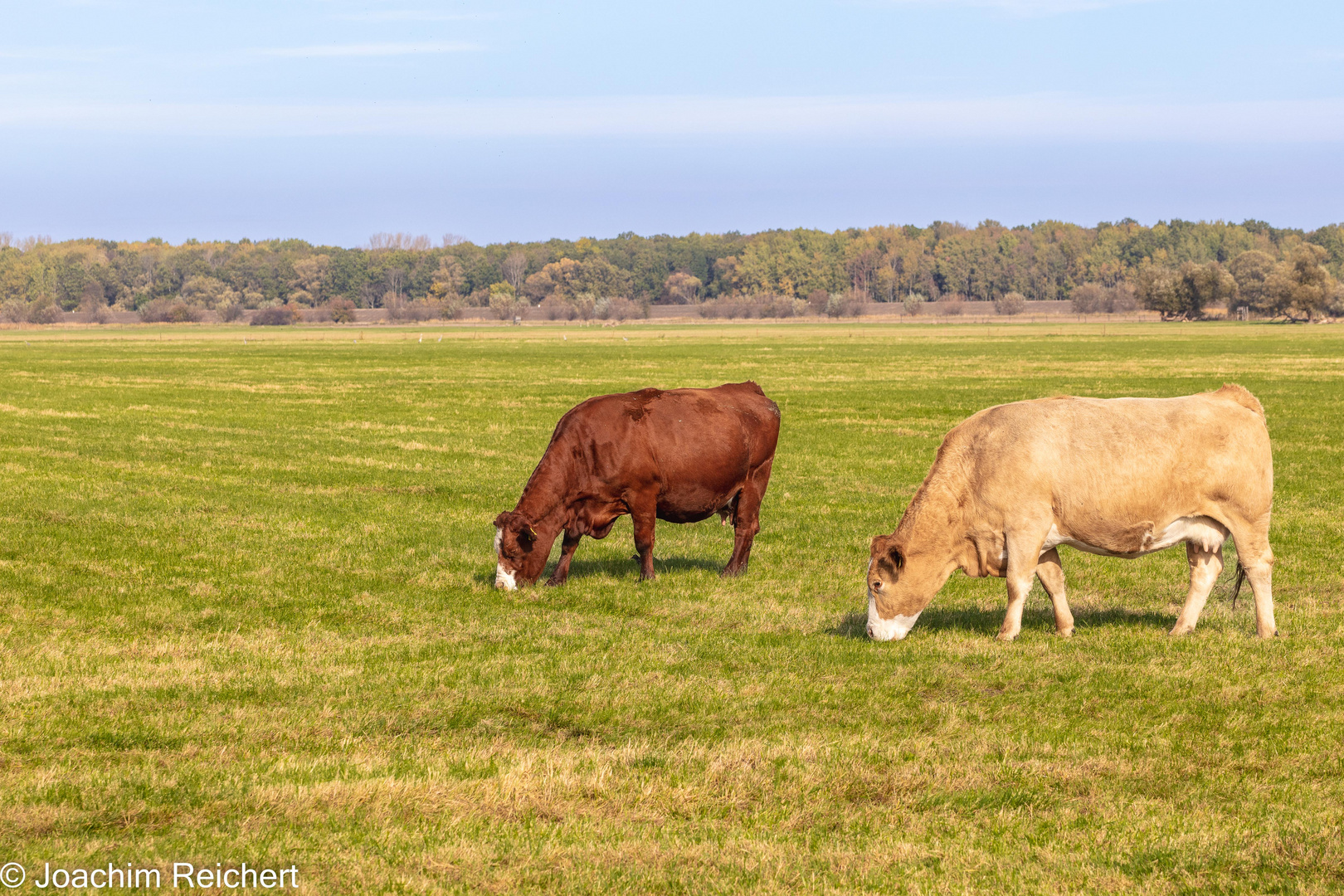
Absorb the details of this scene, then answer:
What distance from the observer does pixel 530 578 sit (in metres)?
14.4

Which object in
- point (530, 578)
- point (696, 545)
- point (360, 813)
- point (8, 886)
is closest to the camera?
point (8, 886)

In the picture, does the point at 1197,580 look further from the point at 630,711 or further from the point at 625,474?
the point at 625,474

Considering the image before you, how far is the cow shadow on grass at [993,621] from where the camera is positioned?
12.6 m

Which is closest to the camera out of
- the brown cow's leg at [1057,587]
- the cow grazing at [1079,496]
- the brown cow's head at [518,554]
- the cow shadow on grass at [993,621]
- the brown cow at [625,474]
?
the cow grazing at [1079,496]

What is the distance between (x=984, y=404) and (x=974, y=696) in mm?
33085

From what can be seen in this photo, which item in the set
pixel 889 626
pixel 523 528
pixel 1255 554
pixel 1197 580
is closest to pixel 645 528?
pixel 523 528

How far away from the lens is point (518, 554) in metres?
14.3

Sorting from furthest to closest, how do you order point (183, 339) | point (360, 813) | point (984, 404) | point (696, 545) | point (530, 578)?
point (183, 339) → point (984, 404) → point (696, 545) → point (530, 578) → point (360, 813)

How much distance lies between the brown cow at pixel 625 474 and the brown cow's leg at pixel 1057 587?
4.19m

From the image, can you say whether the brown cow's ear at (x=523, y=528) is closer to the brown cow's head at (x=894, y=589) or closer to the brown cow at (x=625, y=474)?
the brown cow at (x=625, y=474)

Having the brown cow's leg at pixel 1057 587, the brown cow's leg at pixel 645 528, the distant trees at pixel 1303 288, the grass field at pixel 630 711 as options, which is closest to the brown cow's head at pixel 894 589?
the grass field at pixel 630 711

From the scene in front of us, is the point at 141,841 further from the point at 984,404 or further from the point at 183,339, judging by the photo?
the point at 183,339

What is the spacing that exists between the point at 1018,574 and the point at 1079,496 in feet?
2.97

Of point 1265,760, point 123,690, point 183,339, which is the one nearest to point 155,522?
point 123,690
